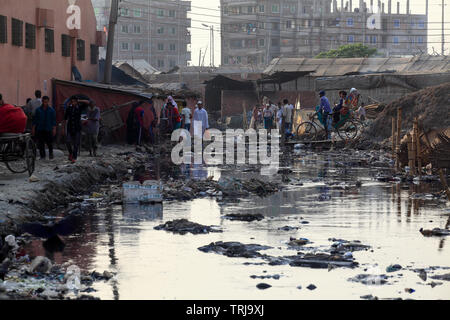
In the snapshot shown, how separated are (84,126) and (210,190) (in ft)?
24.1

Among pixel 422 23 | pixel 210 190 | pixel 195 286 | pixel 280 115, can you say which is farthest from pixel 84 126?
pixel 422 23

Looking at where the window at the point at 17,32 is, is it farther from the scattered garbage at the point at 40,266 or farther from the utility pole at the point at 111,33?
the scattered garbage at the point at 40,266

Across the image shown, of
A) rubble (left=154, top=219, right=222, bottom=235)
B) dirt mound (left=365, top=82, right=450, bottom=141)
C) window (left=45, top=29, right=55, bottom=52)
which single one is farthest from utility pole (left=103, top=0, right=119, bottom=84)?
rubble (left=154, top=219, right=222, bottom=235)

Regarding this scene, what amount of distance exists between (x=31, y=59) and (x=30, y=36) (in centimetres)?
78

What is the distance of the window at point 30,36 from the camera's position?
26.9 m

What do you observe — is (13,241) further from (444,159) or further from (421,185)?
(444,159)

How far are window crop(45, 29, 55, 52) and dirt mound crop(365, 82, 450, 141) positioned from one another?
41.1 feet

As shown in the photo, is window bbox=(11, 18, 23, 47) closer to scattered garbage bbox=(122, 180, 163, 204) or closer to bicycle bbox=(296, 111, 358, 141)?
bicycle bbox=(296, 111, 358, 141)

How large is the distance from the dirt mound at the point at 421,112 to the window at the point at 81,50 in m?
12.8

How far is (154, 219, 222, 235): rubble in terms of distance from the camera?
10.9 metres

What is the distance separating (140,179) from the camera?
18172 millimetres

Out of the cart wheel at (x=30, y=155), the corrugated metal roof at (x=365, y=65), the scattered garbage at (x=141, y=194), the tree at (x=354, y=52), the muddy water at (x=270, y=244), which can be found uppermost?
the tree at (x=354, y=52)

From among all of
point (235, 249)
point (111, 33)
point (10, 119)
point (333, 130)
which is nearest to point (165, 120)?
point (111, 33)

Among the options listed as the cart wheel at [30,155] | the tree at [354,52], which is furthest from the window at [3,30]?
the tree at [354,52]
